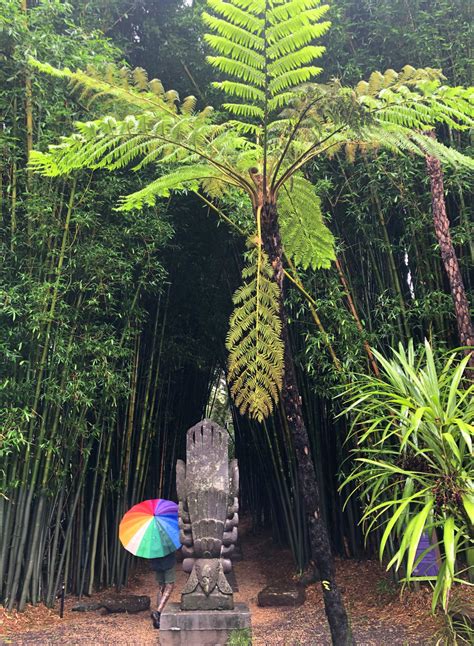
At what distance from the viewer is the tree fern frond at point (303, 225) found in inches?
119

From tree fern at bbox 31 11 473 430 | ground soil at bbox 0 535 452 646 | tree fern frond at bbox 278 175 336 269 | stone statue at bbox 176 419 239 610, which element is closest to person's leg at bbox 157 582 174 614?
ground soil at bbox 0 535 452 646

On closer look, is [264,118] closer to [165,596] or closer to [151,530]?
[151,530]

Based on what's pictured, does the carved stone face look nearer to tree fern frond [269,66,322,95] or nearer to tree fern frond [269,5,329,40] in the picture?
tree fern frond [269,66,322,95]

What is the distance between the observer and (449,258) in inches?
144

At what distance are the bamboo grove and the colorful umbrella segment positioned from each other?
0.73 metres

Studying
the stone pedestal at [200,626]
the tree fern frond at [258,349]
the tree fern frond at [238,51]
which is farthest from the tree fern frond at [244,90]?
the stone pedestal at [200,626]

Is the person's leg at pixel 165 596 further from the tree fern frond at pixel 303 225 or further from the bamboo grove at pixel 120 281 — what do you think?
the tree fern frond at pixel 303 225

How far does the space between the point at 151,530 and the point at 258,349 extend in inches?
80.4

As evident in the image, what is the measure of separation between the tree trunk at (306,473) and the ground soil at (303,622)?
3.76 ft

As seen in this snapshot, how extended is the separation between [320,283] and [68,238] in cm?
208

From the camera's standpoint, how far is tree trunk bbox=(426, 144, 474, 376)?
3.58 metres

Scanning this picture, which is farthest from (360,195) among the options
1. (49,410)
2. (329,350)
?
(49,410)

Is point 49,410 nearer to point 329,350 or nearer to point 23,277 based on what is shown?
point 23,277

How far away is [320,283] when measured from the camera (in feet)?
13.7
